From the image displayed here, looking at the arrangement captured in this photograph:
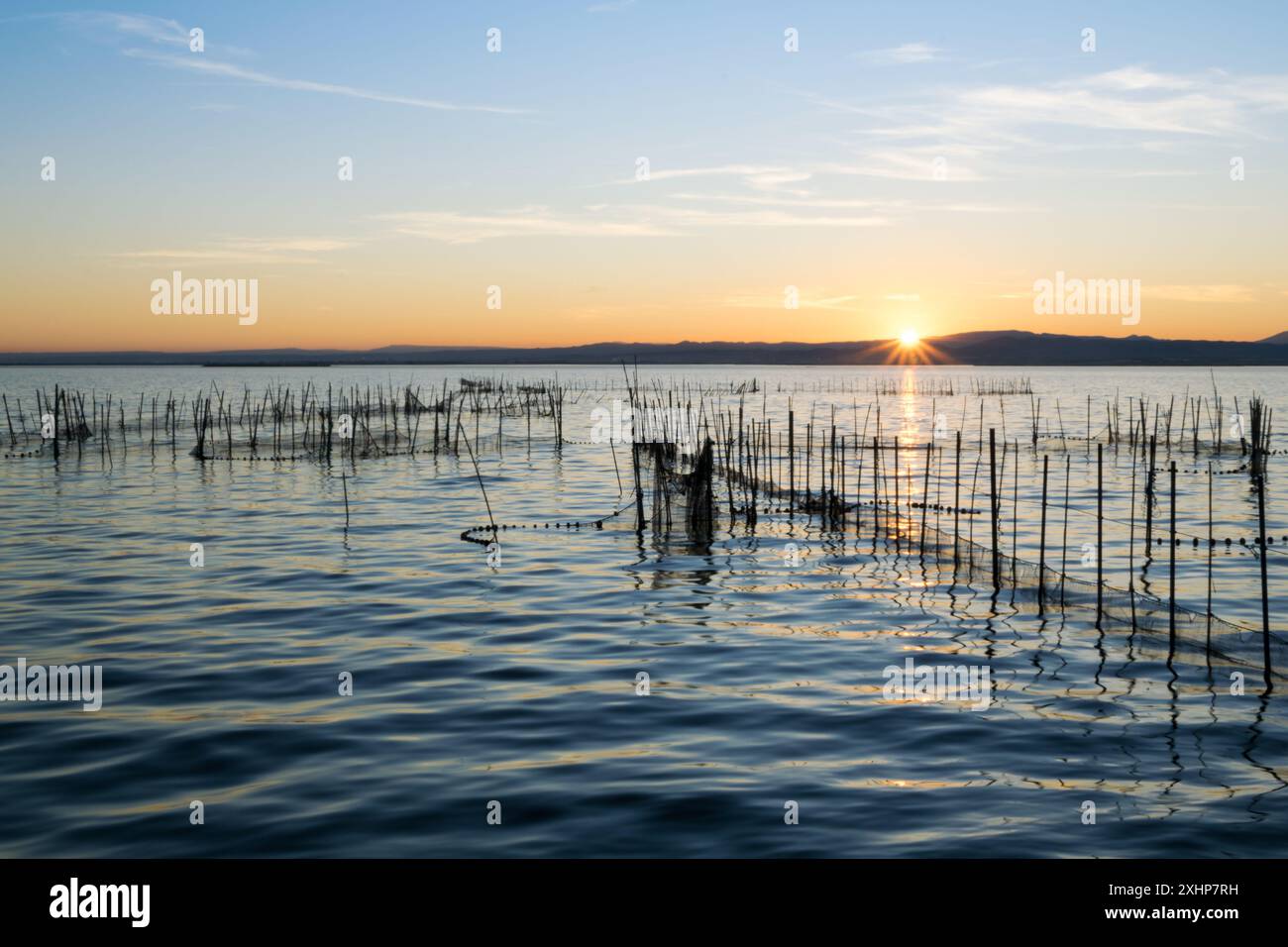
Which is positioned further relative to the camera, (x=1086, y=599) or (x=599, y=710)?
(x=1086, y=599)

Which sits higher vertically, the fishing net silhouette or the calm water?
the fishing net silhouette

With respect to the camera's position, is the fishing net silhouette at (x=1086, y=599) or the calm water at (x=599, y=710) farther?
the fishing net silhouette at (x=1086, y=599)

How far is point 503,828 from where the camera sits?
749 cm

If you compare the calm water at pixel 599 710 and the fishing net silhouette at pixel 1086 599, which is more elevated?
the fishing net silhouette at pixel 1086 599

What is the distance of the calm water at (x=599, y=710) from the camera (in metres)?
7.47

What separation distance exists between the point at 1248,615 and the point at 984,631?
392cm

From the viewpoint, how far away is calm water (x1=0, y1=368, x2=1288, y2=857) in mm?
7473

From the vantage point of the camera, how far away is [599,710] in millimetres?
10281

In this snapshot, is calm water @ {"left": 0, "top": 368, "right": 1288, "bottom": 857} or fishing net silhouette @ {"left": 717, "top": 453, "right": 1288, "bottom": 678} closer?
calm water @ {"left": 0, "top": 368, "right": 1288, "bottom": 857}

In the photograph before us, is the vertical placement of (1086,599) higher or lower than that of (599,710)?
higher

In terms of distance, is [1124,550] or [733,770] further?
[1124,550]
